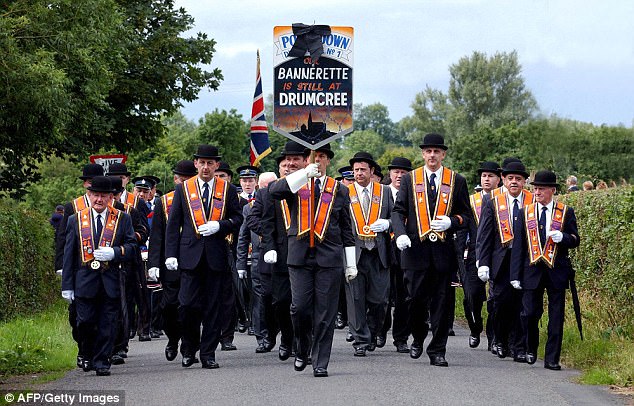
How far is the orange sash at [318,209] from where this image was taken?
12969mm

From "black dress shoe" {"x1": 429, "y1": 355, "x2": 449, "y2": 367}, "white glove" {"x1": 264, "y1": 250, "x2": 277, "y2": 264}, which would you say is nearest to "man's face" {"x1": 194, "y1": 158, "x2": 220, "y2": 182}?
"white glove" {"x1": 264, "y1": 250, "x2": 277, "y2": 264}

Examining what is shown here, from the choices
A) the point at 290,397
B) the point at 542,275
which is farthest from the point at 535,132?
the point at 290,397

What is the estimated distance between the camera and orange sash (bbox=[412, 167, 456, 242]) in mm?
13922

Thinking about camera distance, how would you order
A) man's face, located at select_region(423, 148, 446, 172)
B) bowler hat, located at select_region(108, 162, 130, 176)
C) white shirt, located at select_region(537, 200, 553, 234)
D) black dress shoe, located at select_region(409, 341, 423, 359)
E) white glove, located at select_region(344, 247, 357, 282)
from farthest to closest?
1. bowler hat, located at select_region(108, 162, 130, 176)
2. black dress shoe, located at select_region(409, 341, 423, 359)
3. man's face, located at select_region(423, 148, 446, 172)
4. white shirt, located at select_region(537, 200, 553, 234)
5. white glove, located at select_region(344, 247, 357, 282)

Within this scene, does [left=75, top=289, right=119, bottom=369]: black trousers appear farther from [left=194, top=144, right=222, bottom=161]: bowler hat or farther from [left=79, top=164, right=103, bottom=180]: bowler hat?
[left=79, top=164, right=103, bottom=180]: bowler hat

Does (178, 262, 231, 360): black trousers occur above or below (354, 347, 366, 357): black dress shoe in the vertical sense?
above

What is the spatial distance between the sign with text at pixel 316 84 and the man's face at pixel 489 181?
4052 mm

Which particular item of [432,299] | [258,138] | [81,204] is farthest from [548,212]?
[258,138]

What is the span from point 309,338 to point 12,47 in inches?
335

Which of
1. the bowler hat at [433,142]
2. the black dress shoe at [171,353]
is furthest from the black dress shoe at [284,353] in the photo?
the bowler hat at [433,142]

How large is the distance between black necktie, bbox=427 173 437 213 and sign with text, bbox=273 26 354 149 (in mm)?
1112

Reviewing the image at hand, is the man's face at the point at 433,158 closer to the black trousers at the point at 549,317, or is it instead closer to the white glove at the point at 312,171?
the black trousers at the point at 549,317

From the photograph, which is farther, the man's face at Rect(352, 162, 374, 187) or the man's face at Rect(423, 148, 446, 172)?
the man's face at Rect(352, 162, 374, 187)

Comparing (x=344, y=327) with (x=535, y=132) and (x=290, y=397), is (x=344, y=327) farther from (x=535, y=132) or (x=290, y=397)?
(x=535, y=132)
